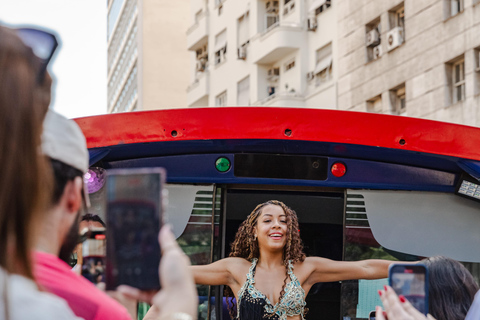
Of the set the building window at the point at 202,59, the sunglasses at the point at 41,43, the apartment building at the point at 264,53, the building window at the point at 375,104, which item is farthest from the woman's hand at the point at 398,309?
the building window at the point at 202,59

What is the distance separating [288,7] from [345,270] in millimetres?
29009

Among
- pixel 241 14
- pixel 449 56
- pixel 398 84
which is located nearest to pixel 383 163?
pixel 449 56

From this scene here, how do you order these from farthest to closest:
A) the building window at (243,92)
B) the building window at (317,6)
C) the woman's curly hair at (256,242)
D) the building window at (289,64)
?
the building window at (243,92) < the building window at (289,64) < the building window at (317,6) < the woman's curly hair at (256,242)

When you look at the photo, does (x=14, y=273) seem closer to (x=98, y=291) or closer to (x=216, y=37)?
(x=98, y=291)

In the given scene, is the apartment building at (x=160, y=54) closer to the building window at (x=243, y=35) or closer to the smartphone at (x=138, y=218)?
the building window at (x=243, y=35)

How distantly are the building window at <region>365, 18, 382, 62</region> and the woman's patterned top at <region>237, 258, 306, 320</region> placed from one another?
73.2ft

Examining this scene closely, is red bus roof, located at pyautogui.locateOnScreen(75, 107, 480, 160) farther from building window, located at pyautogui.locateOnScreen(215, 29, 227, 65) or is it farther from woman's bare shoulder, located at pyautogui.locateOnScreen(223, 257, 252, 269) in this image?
building window, located at pyautogui.locateOnScreen(215, 29, 227, 65)

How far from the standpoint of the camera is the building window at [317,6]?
3154 centimetres

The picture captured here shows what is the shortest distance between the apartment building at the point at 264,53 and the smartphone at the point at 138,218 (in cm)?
2852

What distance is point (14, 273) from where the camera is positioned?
1694 millimetres

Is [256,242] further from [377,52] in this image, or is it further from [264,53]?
[264,53]

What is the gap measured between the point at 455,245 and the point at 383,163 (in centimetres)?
78

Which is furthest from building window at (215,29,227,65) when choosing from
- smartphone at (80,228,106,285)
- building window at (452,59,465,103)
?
smartphone at (80,228,106,285)

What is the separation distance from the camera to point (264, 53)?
3441 cm
